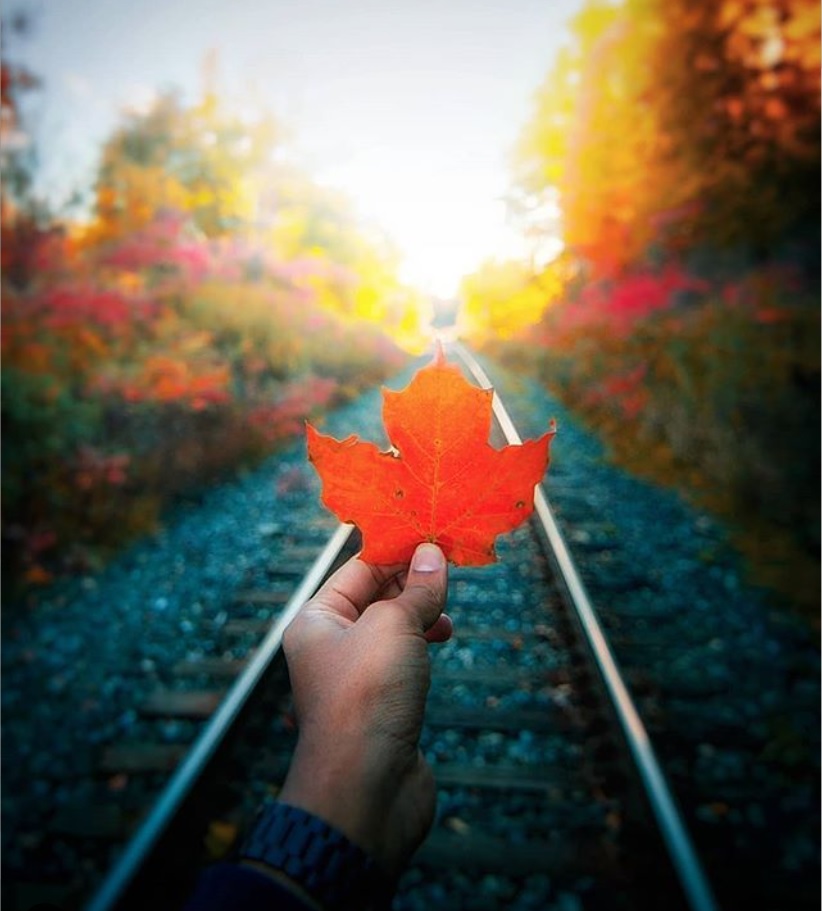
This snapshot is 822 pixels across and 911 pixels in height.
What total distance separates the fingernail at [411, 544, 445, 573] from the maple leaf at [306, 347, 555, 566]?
0.02m

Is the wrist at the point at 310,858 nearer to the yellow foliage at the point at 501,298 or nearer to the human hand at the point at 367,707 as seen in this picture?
the human hand at the point at 367,707

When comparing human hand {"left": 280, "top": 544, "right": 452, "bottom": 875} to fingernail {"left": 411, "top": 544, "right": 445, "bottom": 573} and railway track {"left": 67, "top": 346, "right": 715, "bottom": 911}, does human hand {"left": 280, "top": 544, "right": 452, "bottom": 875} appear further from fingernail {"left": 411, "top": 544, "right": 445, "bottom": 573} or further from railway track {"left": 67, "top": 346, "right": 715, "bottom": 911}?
railway track {"left": 67, "top": 346, "right": 715, "bottom": 911}

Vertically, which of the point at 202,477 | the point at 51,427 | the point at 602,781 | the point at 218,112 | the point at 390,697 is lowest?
the point at 602,781

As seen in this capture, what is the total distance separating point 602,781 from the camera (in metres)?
2.24

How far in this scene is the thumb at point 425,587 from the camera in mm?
891

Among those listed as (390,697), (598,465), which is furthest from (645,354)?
(390,697)

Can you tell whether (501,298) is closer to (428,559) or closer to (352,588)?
(352,588)

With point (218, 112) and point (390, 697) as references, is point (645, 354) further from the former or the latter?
point (218, 112)

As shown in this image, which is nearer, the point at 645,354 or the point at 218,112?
the point at 645,354

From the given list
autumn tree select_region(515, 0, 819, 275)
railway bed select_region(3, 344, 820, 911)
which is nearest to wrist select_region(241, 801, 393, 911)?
railway bed select_region(3, 344, 820, 911)

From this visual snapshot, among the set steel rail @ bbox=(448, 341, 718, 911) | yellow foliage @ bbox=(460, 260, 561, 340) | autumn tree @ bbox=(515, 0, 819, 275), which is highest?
autumn tree @ bbox=(515, 0, 819, 275)

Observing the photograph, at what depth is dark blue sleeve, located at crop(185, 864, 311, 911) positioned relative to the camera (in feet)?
2.58

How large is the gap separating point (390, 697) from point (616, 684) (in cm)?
142

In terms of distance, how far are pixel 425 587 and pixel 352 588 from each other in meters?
0.23
